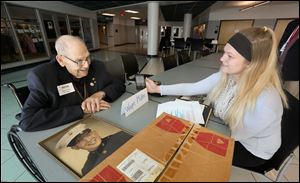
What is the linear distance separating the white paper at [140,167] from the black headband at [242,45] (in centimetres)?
71

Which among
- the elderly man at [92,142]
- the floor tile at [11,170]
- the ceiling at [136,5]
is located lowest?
the floor tile at [11,170]

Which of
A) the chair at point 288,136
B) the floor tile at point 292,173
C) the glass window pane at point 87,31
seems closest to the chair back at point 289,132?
the chair at point 288,136

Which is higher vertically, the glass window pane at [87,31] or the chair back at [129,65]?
the glass window pane at [87,31]

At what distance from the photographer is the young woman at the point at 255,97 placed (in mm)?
725

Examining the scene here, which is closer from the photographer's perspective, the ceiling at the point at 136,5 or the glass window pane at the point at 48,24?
the glass window pane at the point at 48,24

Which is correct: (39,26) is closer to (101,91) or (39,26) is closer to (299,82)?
(101,91)

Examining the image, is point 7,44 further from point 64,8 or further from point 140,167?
point 140,167

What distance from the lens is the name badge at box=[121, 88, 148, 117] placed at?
0.89 meters

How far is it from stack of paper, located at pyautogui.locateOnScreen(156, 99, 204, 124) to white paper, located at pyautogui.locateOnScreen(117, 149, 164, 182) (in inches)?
17.4

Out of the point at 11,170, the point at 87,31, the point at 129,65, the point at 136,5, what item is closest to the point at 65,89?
the point at 11,170

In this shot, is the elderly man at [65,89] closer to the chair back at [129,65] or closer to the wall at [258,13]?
the chair back at [129,65]

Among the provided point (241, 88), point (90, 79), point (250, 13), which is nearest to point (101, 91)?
point (90, 79)

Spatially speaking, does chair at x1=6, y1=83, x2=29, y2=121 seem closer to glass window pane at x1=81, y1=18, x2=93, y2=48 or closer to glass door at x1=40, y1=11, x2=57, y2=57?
glass door at x1=40, y1=11, x2=57, y2=57

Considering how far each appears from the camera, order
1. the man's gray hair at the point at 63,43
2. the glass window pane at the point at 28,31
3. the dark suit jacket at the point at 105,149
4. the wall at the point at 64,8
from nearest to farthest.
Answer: the dark suit jacket at the point at 105,149 < the man's gray hair at the point at 63,43 < the glass window pane at the point at 28,31 < the wall at the point at 64,8
